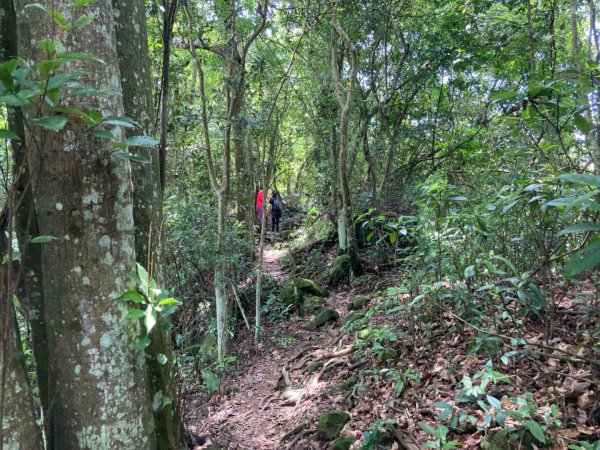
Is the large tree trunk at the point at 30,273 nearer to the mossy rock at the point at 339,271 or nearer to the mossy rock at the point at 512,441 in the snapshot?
the mossy rock at the point at 512,441

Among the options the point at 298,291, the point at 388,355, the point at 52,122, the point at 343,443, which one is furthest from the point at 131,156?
the point at 298,291

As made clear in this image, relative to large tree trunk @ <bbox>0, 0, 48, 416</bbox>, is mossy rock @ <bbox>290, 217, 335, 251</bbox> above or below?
below

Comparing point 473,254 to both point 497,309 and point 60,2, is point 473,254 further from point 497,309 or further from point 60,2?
point 60,2

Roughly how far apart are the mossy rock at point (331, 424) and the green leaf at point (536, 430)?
1.54 metres

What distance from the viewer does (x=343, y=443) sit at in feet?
10.5

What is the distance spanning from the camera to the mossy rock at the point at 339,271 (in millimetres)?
9047

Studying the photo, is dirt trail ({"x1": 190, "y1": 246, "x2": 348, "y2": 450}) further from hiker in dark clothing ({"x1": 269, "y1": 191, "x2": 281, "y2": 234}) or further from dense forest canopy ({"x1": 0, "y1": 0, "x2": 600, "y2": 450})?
hiker in dark clothing ({"x1": 269, "y1": 191, "x2": 281, "y2": 234})

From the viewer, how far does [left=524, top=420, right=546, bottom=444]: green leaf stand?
A: 2.35 meters

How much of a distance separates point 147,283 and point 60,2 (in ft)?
3.65

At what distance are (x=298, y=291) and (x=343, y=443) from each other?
5389 mm

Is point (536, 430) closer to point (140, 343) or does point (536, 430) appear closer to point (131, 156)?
point (140, 343)

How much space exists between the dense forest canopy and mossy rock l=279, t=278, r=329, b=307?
0.05 meters

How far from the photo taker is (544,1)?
23.1 ft

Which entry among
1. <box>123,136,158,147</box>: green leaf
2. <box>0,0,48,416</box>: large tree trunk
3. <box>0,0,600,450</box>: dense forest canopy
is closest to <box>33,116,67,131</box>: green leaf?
<box>0,0,600,450</box>: dense forest canopy
